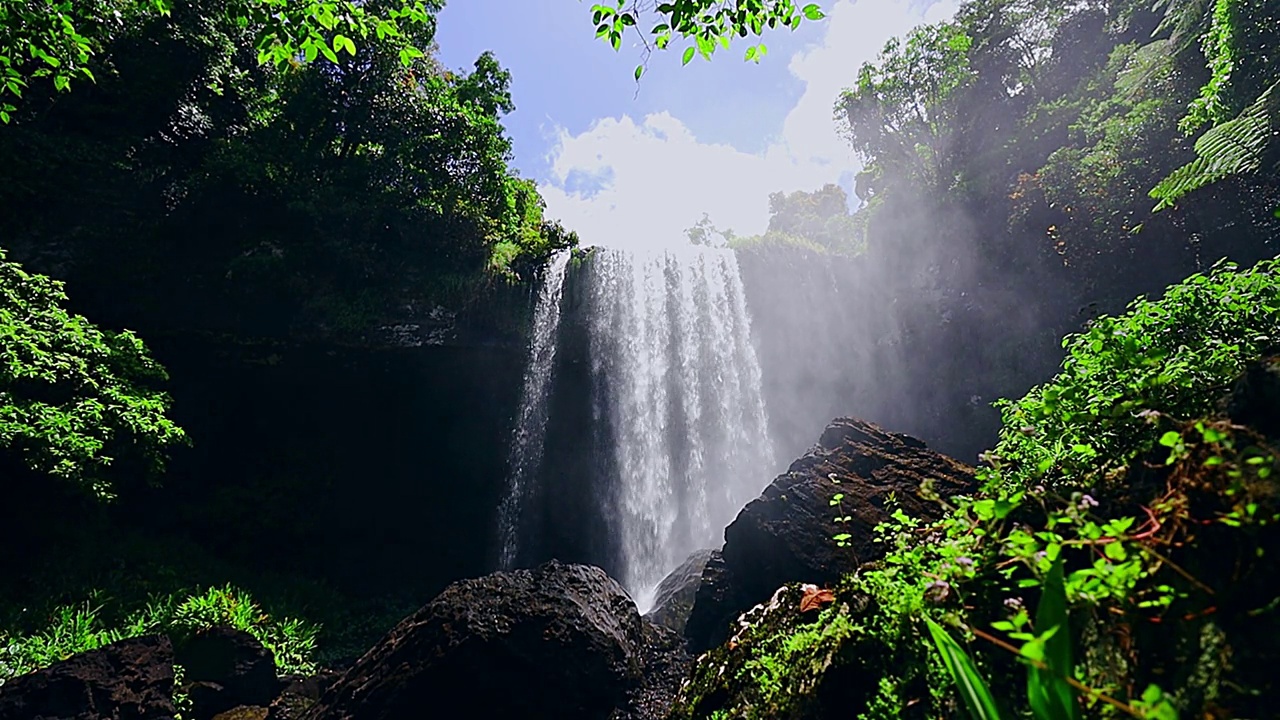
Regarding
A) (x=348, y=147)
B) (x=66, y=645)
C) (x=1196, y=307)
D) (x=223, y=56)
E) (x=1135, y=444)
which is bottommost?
(x=66, y=645)

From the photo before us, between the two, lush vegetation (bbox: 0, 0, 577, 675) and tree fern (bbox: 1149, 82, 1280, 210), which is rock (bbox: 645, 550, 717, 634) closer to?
lush vegetation (bbox: 0, 0, 577, 675)

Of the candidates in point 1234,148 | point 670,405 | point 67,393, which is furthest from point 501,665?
point 670,405

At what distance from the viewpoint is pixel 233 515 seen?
10.9m

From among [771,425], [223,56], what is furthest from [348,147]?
[771,425]

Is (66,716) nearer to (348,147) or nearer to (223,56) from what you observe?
(348,147)

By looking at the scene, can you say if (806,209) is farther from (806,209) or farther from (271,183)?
(271,183)

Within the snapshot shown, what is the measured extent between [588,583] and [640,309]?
31.7 ft

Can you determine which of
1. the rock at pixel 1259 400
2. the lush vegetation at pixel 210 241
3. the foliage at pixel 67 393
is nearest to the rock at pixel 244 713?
the lush vegetation at pixel 210 241

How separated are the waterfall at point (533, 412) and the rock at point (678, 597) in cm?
497

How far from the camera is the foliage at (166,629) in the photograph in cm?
592

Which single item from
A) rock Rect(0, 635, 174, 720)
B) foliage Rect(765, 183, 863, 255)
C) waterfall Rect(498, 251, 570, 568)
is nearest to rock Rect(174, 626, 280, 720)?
rock Rect(0, 635, 174, 720)

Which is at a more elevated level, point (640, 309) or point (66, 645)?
point (640, 309)

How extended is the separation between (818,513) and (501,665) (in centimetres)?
331

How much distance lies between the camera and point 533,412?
13.4 meters
